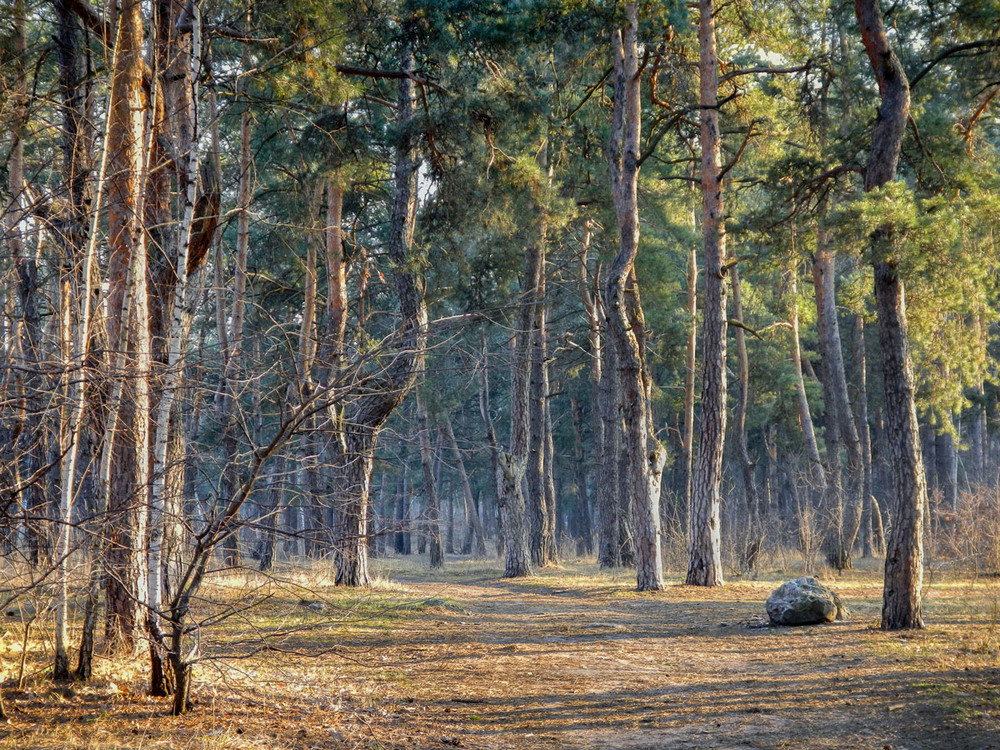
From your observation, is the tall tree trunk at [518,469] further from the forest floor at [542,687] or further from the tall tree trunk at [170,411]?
the tall tree trunk at [170,411]

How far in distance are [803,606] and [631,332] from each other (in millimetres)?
5697

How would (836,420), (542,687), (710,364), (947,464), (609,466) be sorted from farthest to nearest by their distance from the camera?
(947,464) < (609,466) < (836,420) < (710,364) < (542,687)

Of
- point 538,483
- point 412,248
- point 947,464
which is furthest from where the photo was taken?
point 947,464

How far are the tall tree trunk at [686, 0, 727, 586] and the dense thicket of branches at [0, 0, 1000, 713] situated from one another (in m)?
0.06

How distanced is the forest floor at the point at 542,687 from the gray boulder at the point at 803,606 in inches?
8.8

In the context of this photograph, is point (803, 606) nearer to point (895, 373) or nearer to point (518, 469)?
point (895, 373)

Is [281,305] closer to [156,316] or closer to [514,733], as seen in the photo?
[156,316]

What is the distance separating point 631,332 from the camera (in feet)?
46.3

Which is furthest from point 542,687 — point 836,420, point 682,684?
point 836,420

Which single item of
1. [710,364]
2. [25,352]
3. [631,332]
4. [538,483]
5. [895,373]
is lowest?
[538,483]

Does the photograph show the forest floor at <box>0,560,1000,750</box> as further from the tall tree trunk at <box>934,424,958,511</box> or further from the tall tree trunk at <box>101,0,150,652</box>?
the tall tree trunk at <box>934,424,958,511</box>

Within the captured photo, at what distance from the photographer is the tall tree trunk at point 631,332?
13945 millimetres

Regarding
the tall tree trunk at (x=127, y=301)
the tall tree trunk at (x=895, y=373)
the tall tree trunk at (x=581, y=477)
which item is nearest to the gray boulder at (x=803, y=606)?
the tall tree trunk at (x=895, y=373)

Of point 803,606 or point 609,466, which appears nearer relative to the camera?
point 803,606
